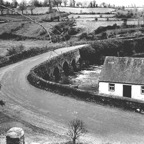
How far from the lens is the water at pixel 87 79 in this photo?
4058 cm

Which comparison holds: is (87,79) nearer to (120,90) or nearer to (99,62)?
(120,90)

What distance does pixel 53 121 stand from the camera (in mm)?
19922

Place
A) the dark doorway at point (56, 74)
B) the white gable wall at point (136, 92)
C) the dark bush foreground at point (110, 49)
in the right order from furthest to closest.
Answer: the dark bush foreground at point (110, 49) → the dark doorway at point (56, 74) → the white gable wall at point (136, 92)

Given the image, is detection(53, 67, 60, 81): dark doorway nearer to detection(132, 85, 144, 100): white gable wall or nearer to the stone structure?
detection(132, 85, 144, 100): white gable wall

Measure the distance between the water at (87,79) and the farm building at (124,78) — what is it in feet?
24.8

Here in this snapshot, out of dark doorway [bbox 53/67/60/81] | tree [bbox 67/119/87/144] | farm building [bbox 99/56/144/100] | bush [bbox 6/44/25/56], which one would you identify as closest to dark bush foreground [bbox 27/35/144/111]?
farm building [bbox 99/56/144/100]

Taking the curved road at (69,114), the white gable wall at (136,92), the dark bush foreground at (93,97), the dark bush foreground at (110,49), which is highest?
the dark bush foreground at (93,97)

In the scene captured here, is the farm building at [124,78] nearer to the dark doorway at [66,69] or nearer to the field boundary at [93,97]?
the field boundary at [93,97]

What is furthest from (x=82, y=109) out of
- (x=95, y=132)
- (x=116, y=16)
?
(x=116, y=16)

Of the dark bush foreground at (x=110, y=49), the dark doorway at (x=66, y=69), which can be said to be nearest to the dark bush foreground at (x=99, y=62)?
the dark bush foreground at (x=110, y=49)

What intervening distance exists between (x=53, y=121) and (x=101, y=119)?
3.41 m

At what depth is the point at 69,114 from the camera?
21109 mm

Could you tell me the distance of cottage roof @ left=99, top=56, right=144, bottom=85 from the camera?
1166 inches

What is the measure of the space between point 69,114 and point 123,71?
1155 cm
